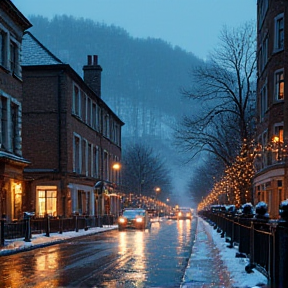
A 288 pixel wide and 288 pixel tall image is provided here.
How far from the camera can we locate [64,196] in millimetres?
43188

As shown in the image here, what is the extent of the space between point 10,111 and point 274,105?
1782 cm

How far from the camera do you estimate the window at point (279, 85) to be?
38688mm

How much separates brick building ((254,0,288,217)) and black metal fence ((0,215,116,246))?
1364cm

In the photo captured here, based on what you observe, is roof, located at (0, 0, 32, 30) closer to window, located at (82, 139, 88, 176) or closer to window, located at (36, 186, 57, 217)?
window, located at (36, 186, 57, 217)

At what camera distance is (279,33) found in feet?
128

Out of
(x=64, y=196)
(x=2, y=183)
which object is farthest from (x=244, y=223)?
(x=64, y=196)

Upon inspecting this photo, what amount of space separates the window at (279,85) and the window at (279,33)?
163 cm

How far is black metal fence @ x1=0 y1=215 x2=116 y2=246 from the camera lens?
26.4 m

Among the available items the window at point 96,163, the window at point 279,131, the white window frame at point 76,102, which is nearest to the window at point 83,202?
the window at point 96,163

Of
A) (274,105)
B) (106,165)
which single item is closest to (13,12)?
(274,105)

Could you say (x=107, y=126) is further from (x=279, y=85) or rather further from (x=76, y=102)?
(x=279, y=85)

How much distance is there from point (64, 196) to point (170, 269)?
1114 inches

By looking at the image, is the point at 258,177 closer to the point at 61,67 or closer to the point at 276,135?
the point at 276,135

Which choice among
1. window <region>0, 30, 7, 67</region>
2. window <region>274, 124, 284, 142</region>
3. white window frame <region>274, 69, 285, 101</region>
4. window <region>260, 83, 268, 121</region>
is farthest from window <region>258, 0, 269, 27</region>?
window <region>0, 30, 7, 67</region>
